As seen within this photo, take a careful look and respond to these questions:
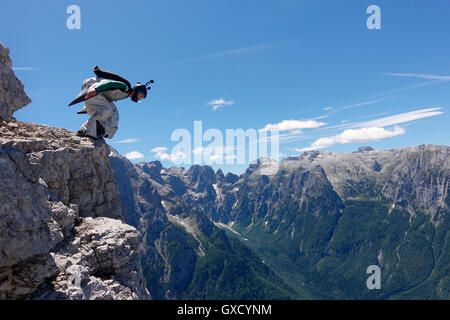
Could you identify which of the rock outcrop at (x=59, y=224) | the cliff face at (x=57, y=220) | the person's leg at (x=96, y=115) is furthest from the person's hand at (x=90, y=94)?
the rock outcrop at (x=59, y=224)

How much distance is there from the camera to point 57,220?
1450cm

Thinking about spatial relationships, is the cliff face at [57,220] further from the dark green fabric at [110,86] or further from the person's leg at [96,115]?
the dark green fabric at [110,86]

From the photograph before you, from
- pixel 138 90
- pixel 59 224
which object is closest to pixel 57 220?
pixel 59 224

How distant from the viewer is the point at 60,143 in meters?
18.7

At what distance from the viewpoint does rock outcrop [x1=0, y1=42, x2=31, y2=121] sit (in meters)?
14.8

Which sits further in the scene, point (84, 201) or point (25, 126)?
point (84, 201)

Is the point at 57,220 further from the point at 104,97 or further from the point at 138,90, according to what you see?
the point at 138,90

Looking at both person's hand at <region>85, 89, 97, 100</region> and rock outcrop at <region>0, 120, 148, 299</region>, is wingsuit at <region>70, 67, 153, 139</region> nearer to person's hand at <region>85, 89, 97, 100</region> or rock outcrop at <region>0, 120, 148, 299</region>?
person's hand at <region>85, 89, 97, 100</region>

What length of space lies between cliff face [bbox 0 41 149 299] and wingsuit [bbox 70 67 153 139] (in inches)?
53.0
